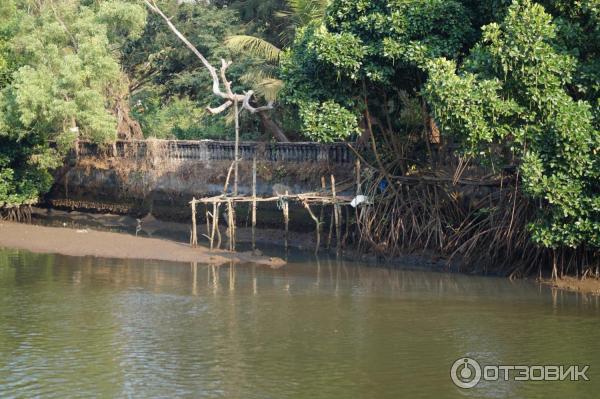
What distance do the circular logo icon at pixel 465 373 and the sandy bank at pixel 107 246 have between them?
8968 mm

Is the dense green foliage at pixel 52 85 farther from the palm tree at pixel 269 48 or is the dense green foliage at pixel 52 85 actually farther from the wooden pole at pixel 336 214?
the wooden pole at pixel 336 214

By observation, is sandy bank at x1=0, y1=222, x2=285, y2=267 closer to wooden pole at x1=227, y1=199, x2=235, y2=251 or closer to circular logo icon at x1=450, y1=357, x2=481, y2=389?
wooden pole at x1=227, y1=199, x2=235, y2=251

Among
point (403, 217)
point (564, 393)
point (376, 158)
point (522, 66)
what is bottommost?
point (564, 393)

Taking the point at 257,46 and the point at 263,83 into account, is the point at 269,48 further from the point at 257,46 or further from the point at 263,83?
the point at 263,83

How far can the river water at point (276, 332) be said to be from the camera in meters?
12.8

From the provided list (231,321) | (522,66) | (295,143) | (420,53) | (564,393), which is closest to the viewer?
(564,393)

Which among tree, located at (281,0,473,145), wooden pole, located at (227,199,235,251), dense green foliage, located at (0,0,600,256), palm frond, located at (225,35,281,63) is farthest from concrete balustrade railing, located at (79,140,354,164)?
tree, located at (281,0,473,145)

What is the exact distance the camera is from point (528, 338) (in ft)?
50.1

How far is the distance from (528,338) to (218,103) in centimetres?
1542

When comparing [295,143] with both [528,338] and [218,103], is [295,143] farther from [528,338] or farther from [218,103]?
[528,338]

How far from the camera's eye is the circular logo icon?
1301 centimetres

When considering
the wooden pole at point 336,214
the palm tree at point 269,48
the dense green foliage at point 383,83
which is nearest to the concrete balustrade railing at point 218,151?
the dense green foliage at point 383,83

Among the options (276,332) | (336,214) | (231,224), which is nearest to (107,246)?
(231,224)

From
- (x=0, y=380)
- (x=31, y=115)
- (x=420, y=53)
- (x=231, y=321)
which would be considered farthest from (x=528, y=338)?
(x=31, y=115)
